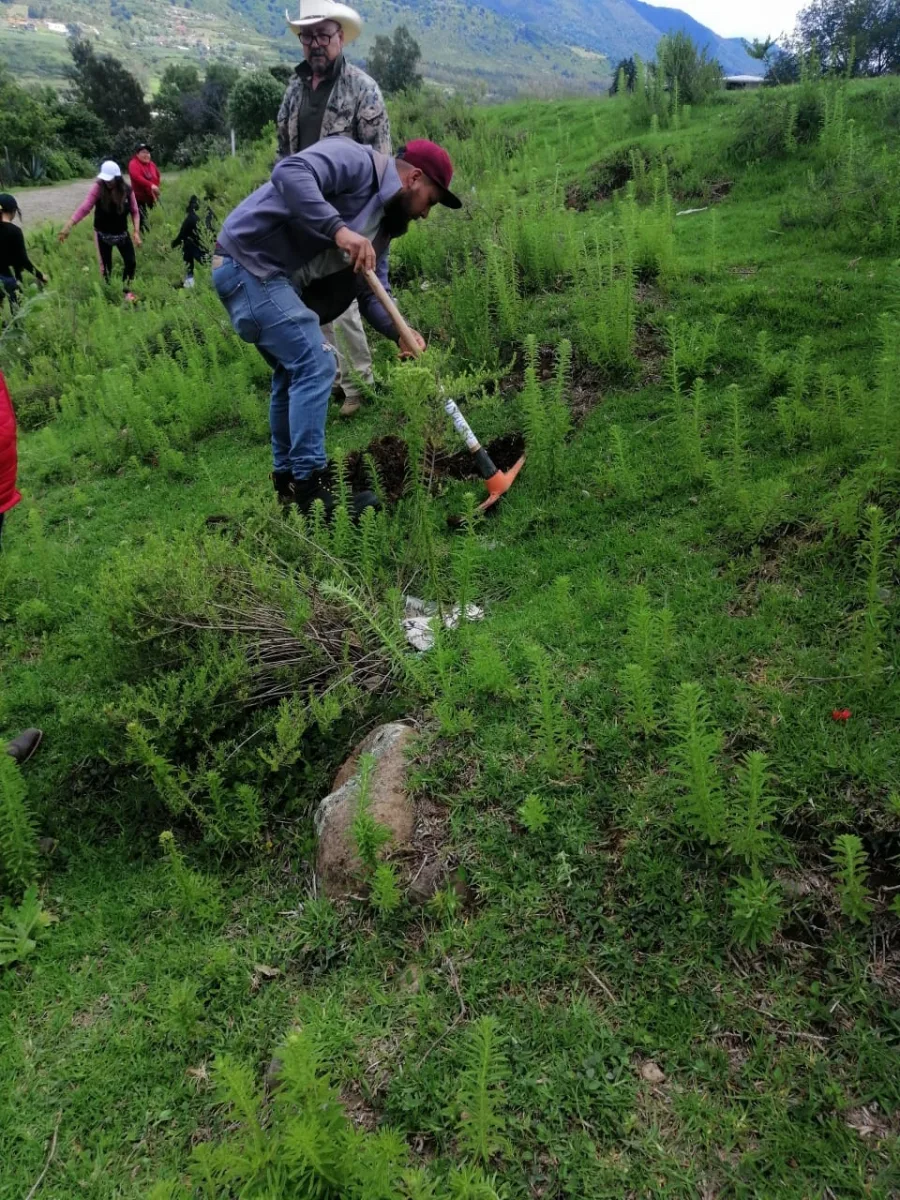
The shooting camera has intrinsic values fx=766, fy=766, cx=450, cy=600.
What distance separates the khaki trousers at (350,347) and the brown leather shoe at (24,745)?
3536 mm

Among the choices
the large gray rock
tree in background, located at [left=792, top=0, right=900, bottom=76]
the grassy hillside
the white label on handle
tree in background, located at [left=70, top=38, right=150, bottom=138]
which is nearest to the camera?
the grassy hillside

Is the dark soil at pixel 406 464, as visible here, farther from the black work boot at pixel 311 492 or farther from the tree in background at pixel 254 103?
the tree in background at pixel 254 103

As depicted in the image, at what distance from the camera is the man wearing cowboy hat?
504 centimetres

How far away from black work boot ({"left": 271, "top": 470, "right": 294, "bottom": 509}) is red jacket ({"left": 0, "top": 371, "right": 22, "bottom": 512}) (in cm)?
137

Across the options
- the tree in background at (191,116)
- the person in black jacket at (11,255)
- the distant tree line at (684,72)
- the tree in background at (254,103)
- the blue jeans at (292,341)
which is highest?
the tree in background at (191,116)

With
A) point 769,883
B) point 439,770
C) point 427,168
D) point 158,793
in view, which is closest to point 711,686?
point 769,883

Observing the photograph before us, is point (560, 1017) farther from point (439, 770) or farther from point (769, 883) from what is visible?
point (439, 770)

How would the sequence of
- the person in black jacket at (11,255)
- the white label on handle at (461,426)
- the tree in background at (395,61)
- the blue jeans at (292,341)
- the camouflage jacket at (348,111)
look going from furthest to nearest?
1. the tree in background at (395,61)
2. the person in black jacket at (11,255)
3. the camouflage jacket at (348,111)
4. the white label on handle at (461,426)
5. the blue jeans at (292,341)

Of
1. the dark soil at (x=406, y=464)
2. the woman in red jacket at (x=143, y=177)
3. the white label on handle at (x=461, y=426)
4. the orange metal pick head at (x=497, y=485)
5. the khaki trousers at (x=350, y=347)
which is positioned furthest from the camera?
the woman in red jacket at (x=143, y=177)

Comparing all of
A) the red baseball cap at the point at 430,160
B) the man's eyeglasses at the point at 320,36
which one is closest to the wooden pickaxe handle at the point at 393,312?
the red baseball cap at the point at 430,160

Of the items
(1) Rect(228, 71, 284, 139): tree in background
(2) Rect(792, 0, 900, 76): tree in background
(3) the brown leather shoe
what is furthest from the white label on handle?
(1) Rect(228, 71, 284, 139): tree in background

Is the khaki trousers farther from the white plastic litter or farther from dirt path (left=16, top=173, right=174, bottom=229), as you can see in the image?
dirt path (left=16, top=173, right=174, bottom=229)

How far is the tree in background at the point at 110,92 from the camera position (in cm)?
3609

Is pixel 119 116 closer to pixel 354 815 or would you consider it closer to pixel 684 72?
pixel 684 72
